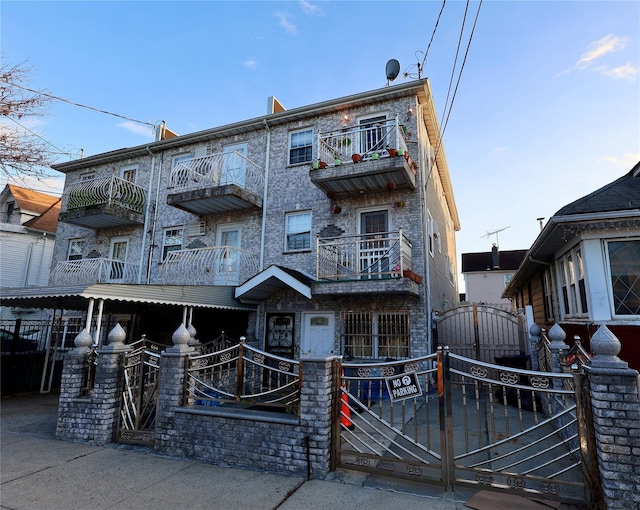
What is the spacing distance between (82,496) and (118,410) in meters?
2.05

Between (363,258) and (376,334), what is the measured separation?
2.21 m

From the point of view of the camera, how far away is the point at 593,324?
662 cm

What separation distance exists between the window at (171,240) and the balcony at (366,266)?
6453 mm

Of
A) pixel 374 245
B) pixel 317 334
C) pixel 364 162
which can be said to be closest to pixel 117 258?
pixel 317 334

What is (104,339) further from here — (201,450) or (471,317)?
(471,317)

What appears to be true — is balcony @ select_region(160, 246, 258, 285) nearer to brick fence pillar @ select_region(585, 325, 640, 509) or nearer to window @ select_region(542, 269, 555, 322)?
window @ select_region(542, 269, 555, 322)

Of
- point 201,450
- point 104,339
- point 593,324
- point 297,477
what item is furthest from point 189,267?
point 593,324

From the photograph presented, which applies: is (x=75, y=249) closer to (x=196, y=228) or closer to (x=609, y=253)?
(x=196, y=228)

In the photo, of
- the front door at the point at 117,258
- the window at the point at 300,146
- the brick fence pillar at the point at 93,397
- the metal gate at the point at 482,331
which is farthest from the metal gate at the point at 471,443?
the front door at the point at 117,258

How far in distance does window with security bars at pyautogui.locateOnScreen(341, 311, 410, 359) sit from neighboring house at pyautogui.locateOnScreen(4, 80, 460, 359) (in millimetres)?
33

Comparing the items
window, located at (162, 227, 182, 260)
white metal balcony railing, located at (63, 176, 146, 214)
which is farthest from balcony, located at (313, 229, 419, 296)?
white metal balcony railing, located at (63, 176, 146, 214)

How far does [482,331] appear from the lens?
433 inches

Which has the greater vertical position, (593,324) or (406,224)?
(406,224)

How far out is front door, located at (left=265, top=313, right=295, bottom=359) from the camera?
37.1 feet
